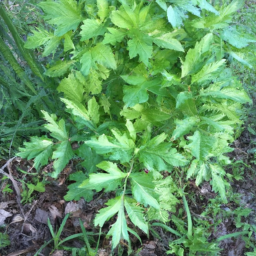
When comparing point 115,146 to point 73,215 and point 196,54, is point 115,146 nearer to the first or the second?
point 196,54

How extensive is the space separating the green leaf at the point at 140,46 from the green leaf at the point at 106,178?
45 centimetres

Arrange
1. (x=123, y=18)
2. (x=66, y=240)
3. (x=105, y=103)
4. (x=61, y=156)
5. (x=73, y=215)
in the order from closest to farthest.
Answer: (x=123, y=18) → (x=61, y=156) → (x=105, y=103) → (x=66, y=240) → (x=73, y=215)

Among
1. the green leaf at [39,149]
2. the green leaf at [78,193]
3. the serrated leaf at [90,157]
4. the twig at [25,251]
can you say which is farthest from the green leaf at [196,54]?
the twig at [25,251]

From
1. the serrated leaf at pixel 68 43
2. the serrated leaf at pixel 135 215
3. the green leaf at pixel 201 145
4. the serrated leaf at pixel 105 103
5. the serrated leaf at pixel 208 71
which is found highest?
→ the serrated leaf at pixel 68 43

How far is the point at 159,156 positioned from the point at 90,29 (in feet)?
1.95

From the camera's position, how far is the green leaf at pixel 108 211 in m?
1.02

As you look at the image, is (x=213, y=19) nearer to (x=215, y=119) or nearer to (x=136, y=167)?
(x=215, y=119)

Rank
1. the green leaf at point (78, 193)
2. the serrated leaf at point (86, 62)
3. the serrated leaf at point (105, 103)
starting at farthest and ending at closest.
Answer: the green leaf at point (78, 193) < the serrated leaf at point (105, 103) < the serrated leaf at point (86, 62)

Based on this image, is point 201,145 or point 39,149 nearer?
point 201,145

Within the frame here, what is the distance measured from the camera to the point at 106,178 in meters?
1.03

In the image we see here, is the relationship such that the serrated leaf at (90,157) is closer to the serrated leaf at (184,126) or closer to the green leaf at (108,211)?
the green leaf at (108,211)

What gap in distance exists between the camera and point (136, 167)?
1233 mm

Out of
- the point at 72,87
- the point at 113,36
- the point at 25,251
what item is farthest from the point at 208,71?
the point at 25,251

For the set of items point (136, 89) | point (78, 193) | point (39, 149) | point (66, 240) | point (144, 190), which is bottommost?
point (66, 240)
